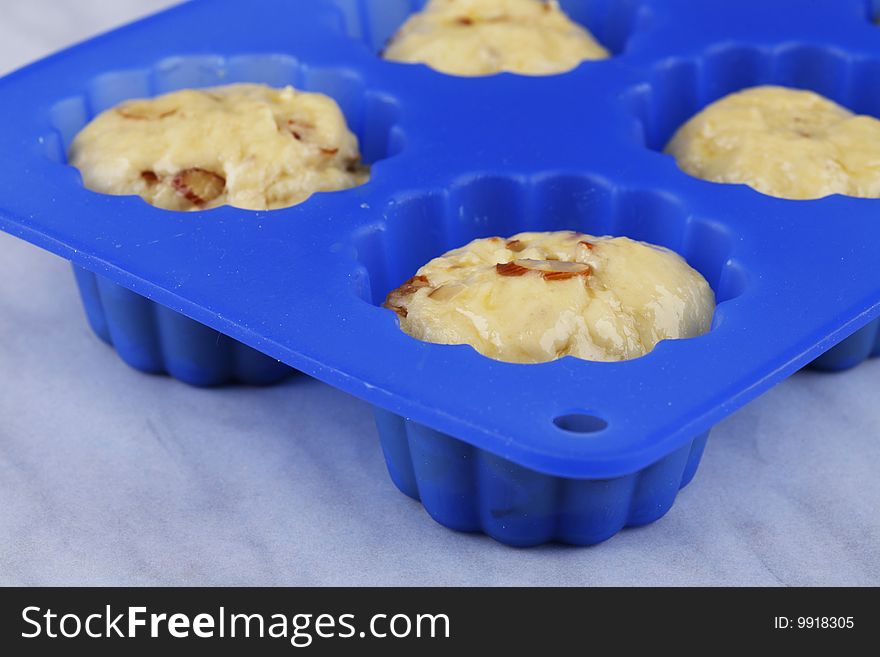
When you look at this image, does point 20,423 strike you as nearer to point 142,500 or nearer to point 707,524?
point 142,500

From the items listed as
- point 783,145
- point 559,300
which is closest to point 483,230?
point 559,300

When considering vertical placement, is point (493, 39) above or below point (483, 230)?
above

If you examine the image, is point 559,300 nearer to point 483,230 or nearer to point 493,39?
point 483,230

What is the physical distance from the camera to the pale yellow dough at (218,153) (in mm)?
2553

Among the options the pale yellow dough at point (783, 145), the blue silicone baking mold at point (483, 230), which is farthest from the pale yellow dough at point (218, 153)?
the pale yellow dough at point (783, 145)

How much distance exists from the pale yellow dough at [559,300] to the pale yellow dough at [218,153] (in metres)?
0.40

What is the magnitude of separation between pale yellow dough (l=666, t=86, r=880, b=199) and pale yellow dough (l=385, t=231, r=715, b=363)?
0.35 metres

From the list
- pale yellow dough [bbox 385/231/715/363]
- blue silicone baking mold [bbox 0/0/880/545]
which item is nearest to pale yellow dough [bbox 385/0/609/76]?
blue silicone baking mold [bbox 0/0/880/545]

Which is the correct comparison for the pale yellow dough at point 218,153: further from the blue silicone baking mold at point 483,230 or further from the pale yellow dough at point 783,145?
the pale yellow dough at point 783,145

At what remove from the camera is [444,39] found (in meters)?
3.03

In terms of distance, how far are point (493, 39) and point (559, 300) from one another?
1.07 metres

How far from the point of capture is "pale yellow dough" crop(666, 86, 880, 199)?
2549mm

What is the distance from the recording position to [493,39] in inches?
120

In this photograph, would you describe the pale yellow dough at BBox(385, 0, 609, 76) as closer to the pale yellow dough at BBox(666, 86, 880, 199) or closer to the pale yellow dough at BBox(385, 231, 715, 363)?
the pale yellow dough at BBox(666, 86, 880, 199)
